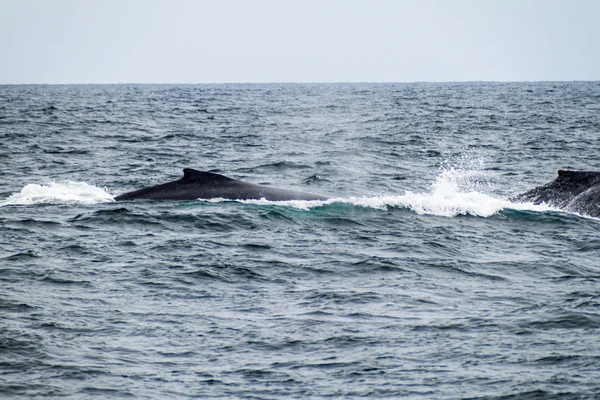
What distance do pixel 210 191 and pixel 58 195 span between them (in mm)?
3532

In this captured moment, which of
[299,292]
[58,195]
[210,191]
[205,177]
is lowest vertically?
[299,292]

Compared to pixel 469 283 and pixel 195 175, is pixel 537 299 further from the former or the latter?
pixel 195 175

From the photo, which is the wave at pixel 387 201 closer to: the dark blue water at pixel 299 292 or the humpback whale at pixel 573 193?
the dark blue water at pixel 299 292

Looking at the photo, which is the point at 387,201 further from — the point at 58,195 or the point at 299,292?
the point at 299,292

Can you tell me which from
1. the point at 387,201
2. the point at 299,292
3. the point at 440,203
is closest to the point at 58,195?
the point at 387,201

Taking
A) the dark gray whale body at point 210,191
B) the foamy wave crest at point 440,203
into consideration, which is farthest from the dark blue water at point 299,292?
the dark gray whale body at point 210,191

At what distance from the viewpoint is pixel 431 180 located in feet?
74.3

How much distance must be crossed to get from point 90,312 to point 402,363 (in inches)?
142

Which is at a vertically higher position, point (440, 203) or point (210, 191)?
point (210, 191)

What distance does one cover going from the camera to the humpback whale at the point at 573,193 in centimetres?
1614

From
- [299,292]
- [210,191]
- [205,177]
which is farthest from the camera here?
[205,177]

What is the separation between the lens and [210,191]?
16719 mm

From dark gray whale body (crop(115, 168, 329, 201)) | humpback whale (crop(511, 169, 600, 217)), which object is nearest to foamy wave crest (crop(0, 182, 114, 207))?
dark gray whale body (crop(115, 168, 329, 201))

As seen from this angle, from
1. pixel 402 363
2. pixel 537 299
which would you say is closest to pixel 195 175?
pixel 537 299
